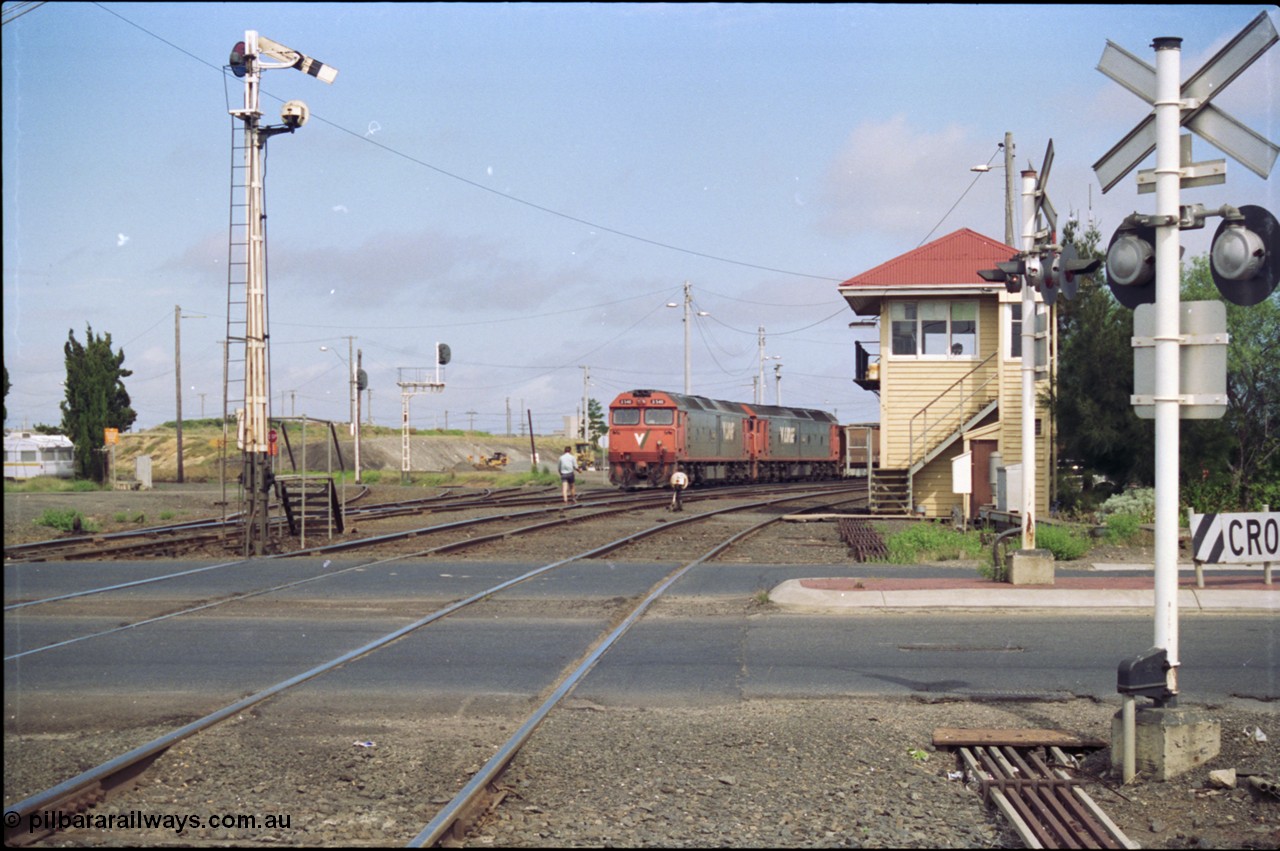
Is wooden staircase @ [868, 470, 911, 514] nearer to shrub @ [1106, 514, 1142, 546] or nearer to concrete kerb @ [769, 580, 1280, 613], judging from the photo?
shrub @ [1106, 514, 1142, 546]

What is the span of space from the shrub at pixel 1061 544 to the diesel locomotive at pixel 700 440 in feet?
84.9

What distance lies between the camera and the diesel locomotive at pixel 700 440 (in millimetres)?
43844

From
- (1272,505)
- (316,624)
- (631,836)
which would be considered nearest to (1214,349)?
(631,836)

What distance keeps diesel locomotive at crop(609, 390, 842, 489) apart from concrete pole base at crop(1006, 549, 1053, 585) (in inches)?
1181

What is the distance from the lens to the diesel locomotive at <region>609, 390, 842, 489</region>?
43844 mm

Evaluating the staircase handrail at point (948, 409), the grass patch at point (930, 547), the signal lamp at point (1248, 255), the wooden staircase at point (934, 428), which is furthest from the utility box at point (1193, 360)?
the staircase handrail at point (948, 409)

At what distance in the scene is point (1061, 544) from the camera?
17531mm

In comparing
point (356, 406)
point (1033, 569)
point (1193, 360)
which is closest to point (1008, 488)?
point (1033, 569)

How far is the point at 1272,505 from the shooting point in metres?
23.5

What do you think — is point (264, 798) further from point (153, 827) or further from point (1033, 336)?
point (1033, 336)

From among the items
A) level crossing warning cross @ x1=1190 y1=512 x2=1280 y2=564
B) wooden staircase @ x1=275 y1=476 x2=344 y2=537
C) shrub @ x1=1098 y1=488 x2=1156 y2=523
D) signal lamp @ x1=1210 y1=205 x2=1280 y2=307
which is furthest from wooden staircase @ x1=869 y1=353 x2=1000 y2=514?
signal lamp @ x1=1210 y1=205 x2=1280 y2=307

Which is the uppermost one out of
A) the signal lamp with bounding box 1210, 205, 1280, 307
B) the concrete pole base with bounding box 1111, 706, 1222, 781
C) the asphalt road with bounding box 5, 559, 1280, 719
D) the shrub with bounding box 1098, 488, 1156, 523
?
the signal lamp with bounding box 1210, 205, 1280, 307

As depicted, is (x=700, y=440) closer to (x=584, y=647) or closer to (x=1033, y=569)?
(x=1033, y=569)

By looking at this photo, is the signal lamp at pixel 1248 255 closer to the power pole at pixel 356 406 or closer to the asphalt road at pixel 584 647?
the asphalt road at pixel 584 647
